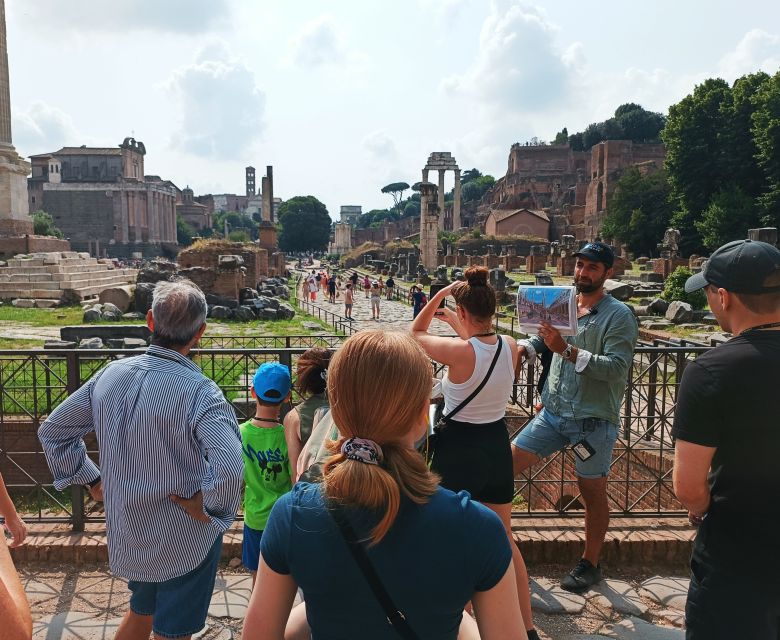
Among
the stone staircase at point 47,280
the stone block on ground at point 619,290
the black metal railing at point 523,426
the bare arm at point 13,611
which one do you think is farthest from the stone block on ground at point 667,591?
the stone staircase at point 47,280

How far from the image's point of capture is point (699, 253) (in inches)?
1435

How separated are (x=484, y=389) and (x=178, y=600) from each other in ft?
5.30

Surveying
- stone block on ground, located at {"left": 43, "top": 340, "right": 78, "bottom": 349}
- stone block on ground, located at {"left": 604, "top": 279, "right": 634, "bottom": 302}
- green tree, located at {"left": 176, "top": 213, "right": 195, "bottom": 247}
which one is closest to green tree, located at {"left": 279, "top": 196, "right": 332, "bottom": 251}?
green tree, located at {"left": 176, "top": 213, "right": 195, "bottom": 247}

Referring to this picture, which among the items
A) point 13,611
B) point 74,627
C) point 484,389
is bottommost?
point 74,627

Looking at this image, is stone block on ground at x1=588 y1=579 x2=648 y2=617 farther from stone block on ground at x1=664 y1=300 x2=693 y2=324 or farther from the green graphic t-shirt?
stone block on ground at x1=664 y1=300 x2=693 y2=324

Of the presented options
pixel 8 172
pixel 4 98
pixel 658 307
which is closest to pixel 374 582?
pixel 658 307

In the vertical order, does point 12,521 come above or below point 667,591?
above

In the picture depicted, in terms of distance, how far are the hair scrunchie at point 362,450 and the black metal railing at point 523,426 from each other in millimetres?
2784

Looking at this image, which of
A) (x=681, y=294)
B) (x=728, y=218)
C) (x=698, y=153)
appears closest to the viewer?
(x=681, y=294)

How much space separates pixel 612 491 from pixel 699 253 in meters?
33.9

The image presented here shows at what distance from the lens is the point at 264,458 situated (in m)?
3.15

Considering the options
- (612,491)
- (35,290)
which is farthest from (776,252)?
(35,290)

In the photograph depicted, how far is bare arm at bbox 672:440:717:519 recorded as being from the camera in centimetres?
219

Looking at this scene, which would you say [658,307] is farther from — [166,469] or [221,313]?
[166,469]
